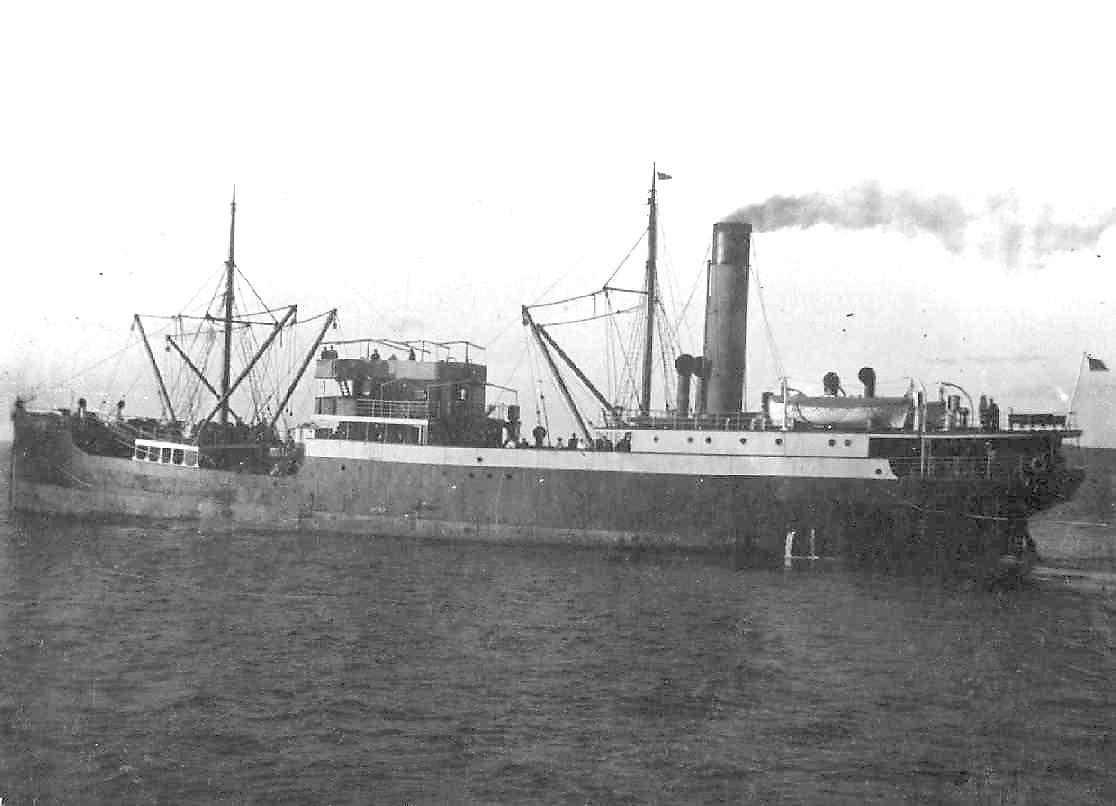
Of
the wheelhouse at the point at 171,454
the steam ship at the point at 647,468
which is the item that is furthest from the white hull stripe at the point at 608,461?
the wheelhouse at the point at 171,454

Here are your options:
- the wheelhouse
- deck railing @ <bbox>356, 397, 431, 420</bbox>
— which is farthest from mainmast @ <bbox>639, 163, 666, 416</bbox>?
the wheelhouse

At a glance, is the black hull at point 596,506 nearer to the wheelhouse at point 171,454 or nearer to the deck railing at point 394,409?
the wheelhouse at point 171,454

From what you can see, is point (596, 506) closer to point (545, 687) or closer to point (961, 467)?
point (961, 467)

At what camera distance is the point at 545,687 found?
61.0 ft

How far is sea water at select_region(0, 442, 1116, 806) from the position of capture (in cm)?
1432

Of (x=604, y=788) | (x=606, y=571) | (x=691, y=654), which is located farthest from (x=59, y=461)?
(x=604, y=788)

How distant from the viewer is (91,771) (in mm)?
14211

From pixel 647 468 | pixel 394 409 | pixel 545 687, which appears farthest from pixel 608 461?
pixel 545 687

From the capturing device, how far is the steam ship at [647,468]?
32.1 metres

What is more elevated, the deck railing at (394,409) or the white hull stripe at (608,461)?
the deck railing at (394,409)

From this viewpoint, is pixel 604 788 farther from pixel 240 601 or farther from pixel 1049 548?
pixel 1049 548

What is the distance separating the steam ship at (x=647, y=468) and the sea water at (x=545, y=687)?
3.04m

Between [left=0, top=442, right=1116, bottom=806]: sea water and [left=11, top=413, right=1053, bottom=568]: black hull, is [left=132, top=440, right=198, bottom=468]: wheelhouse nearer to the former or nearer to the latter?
[left=11, top=413, right=1053, bottom=568]: black hull

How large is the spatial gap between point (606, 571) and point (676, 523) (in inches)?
173
